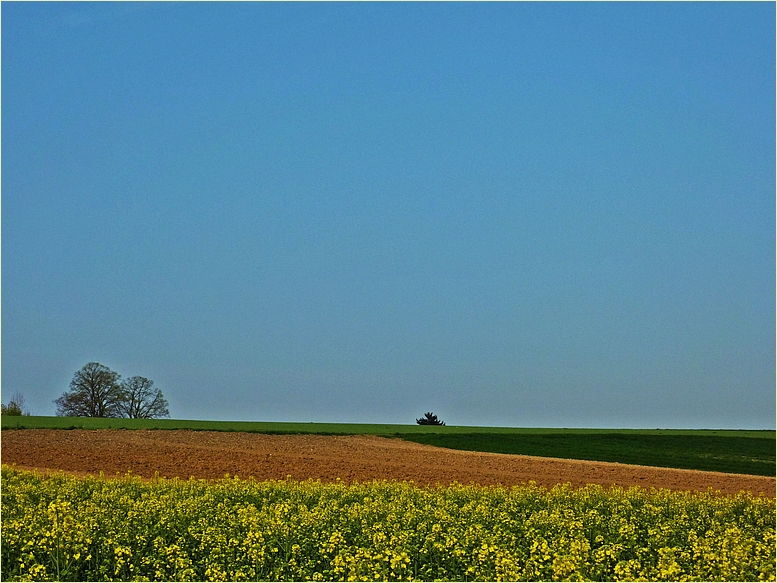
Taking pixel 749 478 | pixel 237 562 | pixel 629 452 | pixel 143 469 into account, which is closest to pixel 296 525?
pixel 237 562

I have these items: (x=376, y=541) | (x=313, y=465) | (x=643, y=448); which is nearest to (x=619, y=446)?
(x=643, y=448)

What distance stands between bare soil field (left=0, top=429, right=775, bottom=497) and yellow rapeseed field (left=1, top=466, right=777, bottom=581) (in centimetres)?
987

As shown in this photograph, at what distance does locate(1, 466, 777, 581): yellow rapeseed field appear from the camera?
9.77m

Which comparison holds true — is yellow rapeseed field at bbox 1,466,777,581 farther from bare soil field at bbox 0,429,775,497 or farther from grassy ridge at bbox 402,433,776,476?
grassy ridge at bbox 402,433,776,476

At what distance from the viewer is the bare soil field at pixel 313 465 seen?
980 inches

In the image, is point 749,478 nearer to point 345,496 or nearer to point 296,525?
point 345,496

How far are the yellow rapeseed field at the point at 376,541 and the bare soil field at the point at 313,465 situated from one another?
32.4 ft

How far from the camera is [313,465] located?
27.6 m

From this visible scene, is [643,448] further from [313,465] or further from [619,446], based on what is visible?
[313,465]

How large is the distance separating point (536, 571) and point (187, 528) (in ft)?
17.6

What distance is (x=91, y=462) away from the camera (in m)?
27.7

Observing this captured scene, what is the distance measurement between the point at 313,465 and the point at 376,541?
57.2 feet

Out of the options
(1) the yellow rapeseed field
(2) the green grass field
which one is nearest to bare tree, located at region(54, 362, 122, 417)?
(2) the green grass field

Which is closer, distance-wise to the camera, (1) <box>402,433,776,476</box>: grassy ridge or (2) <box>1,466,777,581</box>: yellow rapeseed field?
(2) <box>1,466,777,581</box>: yellow rapeseed field
